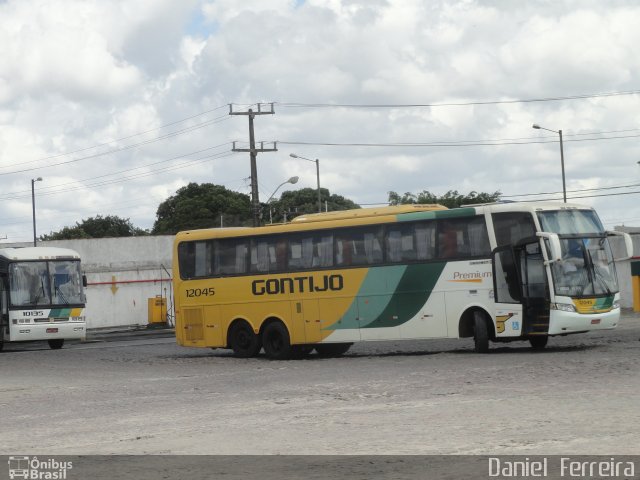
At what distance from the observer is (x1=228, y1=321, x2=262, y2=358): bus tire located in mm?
30266

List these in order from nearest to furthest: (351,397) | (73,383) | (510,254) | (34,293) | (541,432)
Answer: (541,432) → (351,397) → (73,383) → (510,254) → (34,293)

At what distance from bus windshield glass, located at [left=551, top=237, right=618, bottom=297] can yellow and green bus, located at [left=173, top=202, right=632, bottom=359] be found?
0.09 feet

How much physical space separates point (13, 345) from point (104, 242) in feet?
144

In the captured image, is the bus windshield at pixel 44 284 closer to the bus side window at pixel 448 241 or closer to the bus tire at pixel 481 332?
the bus side window at pixel 448 241

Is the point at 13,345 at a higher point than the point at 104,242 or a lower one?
lower

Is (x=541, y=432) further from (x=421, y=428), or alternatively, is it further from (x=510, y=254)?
(x=510, y=254)

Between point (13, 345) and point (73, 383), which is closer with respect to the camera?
point (73, 383)

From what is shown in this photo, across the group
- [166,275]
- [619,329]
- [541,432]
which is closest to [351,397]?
[541,432]

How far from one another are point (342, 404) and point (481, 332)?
1079 centimetres

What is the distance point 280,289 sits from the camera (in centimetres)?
2973

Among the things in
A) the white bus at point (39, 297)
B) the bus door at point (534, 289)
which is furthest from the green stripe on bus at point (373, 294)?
the white bus at point (39, 297)

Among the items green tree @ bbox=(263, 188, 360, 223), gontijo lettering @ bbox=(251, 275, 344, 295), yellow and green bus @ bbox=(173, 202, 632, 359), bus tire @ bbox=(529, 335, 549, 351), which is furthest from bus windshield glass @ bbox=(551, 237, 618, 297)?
green tree @ bbox=(263, 188, 360, 223)

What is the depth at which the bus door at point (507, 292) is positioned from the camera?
1035 inches

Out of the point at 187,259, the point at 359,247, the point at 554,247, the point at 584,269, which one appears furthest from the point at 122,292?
the point at 554,247
